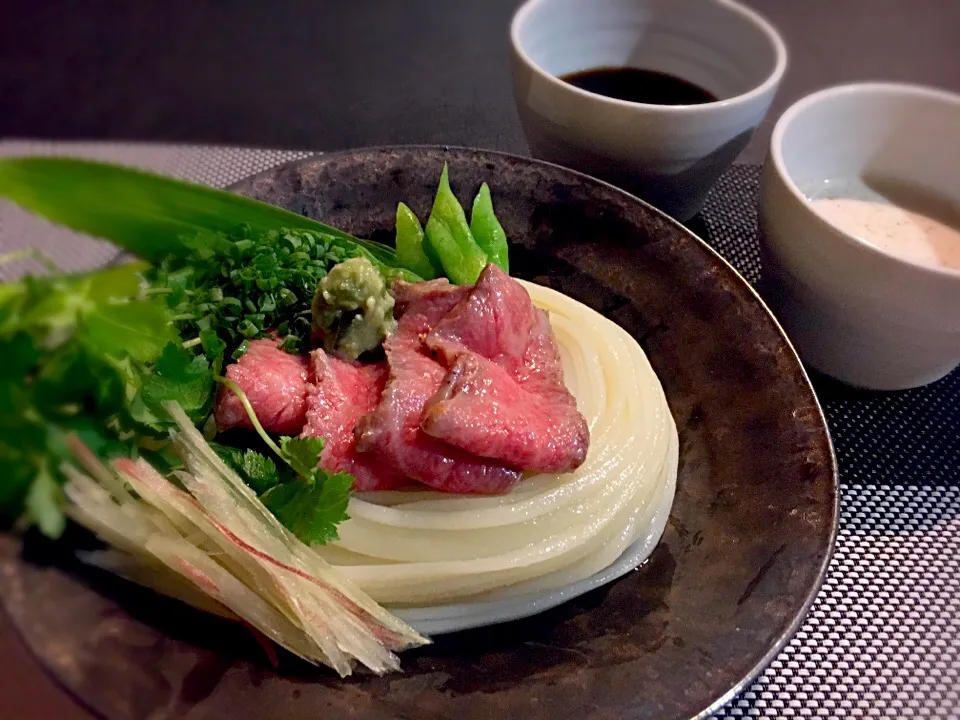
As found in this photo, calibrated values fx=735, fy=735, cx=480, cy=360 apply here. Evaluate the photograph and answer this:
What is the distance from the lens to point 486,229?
2.35 m

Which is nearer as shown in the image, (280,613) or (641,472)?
(280,613)

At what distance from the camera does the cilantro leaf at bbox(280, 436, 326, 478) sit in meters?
1.67

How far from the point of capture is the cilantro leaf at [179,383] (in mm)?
1663

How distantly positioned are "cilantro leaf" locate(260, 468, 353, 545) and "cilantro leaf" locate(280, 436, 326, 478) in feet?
0.06

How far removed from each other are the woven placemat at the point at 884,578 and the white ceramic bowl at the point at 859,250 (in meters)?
0.14

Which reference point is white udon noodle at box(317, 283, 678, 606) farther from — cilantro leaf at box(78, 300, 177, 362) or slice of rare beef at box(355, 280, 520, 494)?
cilantro leaf at box(78, 300, 177, 362)

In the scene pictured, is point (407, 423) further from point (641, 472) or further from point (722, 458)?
point (722, 458)

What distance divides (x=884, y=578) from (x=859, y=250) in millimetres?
891

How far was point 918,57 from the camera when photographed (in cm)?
459

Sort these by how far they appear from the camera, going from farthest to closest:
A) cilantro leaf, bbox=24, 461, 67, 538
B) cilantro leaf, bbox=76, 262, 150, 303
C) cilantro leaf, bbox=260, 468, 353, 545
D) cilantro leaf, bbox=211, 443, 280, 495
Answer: cilantro leaf, bbox=211, 443, 280, 495 < cilantro leaf, bbox=260, 468, 353, 545 < cilantro leaf, bbox=76, 262, 150, 303 < cilantro leaf, bbox=24, 461, 67, 538

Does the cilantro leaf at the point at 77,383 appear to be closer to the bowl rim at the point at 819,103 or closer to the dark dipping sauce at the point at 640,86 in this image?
the bowl rim at the point at 819,103

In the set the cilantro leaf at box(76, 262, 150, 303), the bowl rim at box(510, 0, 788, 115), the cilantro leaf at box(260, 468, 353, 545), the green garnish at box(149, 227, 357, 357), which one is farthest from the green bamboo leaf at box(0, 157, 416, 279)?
the bowl rim at box(510, 0, 788, 115)

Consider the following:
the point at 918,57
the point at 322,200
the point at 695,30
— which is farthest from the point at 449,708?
the point at 918,57

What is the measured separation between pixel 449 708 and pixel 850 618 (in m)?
1.08
